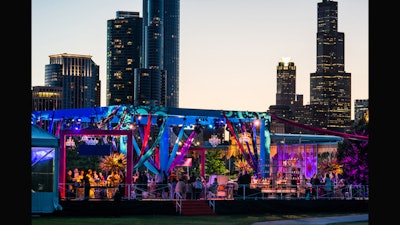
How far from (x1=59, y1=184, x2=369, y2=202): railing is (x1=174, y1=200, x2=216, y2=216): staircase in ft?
1.04

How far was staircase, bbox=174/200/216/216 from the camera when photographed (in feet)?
99.9

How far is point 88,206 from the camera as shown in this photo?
29156 mm

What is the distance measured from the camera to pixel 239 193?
33.1m

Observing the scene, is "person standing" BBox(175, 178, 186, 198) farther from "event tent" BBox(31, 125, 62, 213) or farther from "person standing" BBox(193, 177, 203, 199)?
"event tent" BBox(31, 125, 62, 213)

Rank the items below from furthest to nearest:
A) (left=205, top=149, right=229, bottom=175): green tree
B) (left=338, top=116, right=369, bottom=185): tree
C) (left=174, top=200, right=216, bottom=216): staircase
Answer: (left=205, top=149, right=229, bottom=175): green tree → (left=338, top=116, right=369, bottom=185): tree → (left=174, top=200, right=216, bottom=216): staircase

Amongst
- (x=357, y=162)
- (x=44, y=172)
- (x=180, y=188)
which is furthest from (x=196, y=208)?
(x=357, y=162)

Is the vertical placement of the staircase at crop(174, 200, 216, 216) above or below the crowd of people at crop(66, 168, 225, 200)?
below

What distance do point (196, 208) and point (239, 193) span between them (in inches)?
118

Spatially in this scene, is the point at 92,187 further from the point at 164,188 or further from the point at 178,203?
the point at 164,188

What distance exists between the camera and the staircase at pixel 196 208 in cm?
3046

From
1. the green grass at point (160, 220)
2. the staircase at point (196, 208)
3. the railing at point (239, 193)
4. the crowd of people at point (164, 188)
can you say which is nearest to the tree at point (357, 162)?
the railing at point (239, 193)

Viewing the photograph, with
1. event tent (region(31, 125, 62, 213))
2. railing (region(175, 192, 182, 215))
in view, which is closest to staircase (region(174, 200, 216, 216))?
railing (region(175, 192, 182, 215))
